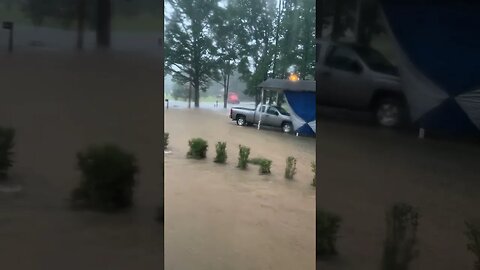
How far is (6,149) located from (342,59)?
1.88 m

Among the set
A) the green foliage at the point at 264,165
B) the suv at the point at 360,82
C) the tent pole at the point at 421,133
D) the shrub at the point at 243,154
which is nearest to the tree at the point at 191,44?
the shrub at the point at 243,154

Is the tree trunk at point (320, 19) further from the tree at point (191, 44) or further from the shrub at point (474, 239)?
the shrub at point (474, 239)

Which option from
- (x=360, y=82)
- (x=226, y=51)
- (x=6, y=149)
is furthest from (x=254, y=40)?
(x=6, y=149)

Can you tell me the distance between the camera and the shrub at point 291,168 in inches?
121

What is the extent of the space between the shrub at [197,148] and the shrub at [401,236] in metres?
1.24

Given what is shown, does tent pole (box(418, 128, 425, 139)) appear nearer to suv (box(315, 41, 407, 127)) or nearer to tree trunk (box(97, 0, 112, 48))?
suv (box(315, 41, 407, 127))

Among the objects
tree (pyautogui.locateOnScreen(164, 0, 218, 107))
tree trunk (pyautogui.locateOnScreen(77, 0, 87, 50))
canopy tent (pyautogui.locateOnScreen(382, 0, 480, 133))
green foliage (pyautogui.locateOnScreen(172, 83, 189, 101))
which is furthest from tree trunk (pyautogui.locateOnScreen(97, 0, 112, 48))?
canopy tent (pyautogui.locateOnScreen(382, 0, 480, 133))

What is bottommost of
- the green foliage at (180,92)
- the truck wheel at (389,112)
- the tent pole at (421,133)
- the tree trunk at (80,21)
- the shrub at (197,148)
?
the shrub at (197,148)

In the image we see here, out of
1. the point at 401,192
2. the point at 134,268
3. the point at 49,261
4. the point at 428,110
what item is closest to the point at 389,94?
the point at 428,110

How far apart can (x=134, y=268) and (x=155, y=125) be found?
31.2 inches

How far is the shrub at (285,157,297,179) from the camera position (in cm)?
307

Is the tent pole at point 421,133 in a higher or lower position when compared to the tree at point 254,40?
lower

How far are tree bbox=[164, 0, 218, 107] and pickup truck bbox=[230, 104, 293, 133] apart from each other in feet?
0.94

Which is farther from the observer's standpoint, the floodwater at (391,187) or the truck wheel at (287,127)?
the truck wheel at (287,127)
